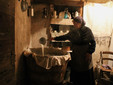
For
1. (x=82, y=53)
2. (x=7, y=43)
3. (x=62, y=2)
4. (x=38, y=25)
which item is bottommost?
(x=82, y=53)

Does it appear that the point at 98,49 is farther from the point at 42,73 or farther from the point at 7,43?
the point at 7,43

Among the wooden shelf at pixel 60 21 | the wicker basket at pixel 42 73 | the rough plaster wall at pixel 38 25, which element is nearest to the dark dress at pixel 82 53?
the wicker basket at pixel 42 73

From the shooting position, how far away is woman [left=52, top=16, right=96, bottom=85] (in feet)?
6.64

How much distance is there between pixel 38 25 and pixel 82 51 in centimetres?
135

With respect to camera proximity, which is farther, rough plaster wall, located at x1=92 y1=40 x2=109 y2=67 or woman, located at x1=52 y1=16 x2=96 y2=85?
rough plaster wall, located at x1=92 y1=40 x2=109 y2=67

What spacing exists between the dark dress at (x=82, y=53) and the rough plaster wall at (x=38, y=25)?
946mm

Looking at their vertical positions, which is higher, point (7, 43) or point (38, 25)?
point (38, 25)

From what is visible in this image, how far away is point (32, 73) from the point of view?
2008 millimetres

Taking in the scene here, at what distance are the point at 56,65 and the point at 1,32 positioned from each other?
37.7 inches

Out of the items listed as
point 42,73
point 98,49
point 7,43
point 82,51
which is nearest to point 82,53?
point 82,51

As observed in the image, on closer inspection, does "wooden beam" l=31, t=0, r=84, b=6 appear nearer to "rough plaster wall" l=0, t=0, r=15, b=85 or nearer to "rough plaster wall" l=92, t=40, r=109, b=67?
"rough plaster wall" l=92, t=40, r=109, b=67

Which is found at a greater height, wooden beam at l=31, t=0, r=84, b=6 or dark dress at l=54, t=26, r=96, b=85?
wooden beam at l=31, t=0, r=84, b=6

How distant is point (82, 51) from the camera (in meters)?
2.06

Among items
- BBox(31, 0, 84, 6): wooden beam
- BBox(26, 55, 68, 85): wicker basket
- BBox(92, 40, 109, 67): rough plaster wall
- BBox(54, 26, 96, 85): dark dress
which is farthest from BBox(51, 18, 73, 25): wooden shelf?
BBox(26, 55, 68, 85): wicker basket
